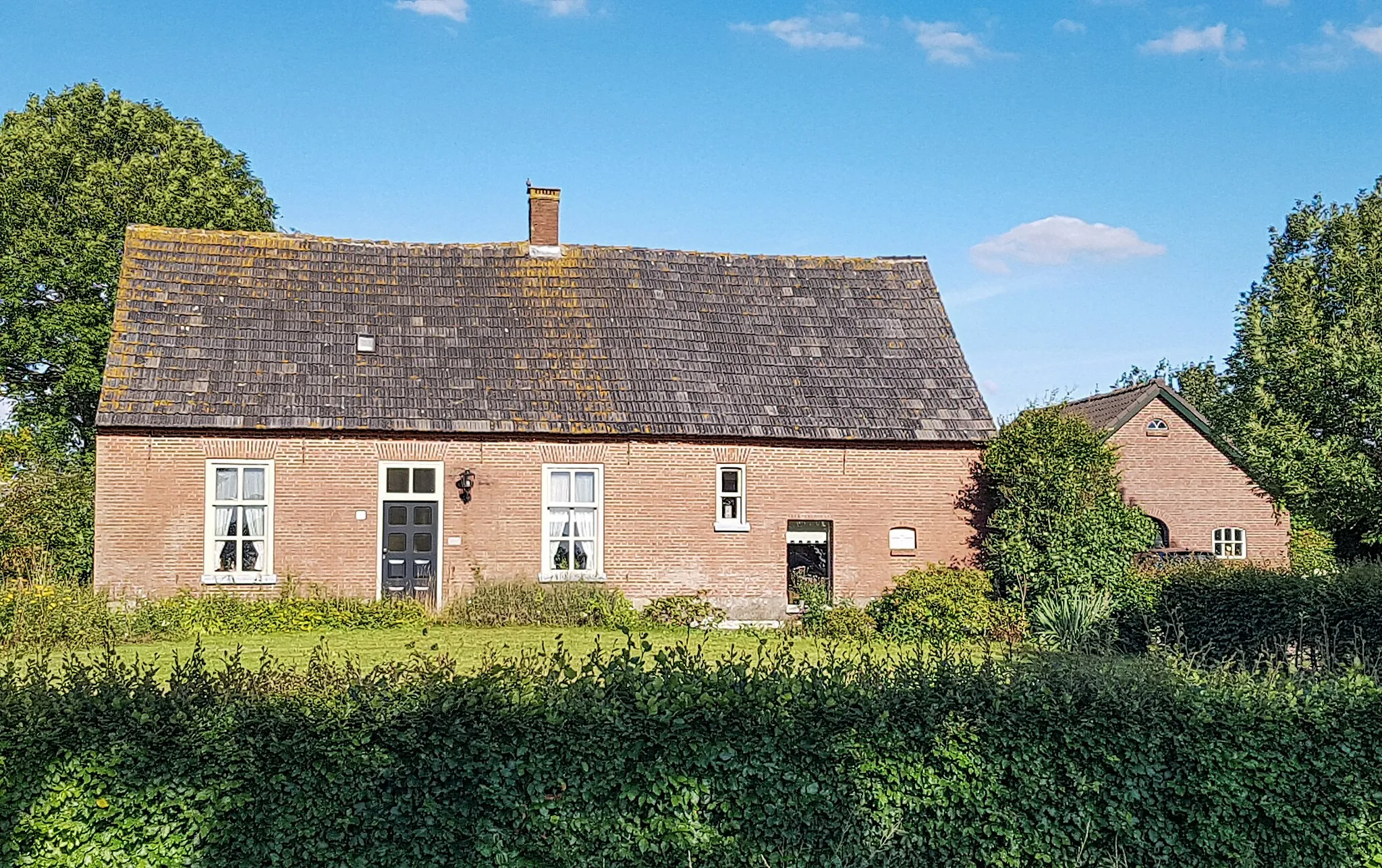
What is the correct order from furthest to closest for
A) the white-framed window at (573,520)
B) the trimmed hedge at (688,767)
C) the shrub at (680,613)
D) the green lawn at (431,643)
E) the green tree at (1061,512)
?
the white-framed window at (573,520)
the shrub at (680,613)
the green tree at (1061,512)
the green lawn at (431,643)
the trimmed hedge at (688,767)

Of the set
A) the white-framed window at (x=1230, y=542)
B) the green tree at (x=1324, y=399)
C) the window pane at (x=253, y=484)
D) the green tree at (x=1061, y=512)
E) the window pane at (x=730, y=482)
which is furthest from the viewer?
the white-framed window at (x=1230, y=542)

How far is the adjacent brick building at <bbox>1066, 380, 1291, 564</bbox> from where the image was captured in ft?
117

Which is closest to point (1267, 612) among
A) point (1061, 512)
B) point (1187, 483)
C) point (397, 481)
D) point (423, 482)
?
point (1061, 512)

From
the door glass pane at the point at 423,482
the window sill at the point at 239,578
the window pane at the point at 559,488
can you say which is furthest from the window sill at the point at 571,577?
the window sill at the point at 239,578

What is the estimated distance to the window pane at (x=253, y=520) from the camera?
1997 centimetres

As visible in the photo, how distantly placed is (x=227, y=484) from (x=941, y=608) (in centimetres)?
1228

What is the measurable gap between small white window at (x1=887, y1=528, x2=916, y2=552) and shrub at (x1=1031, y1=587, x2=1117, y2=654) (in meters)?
2.97

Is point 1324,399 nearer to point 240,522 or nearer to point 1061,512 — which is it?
point 1061,512

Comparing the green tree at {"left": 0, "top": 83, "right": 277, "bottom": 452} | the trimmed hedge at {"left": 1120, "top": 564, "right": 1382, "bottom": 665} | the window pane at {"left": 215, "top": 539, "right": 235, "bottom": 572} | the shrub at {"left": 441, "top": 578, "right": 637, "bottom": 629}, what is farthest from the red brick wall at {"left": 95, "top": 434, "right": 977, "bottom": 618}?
the green tree at {"left": 0, "top": 83, "right": 277, "bottom": 452}

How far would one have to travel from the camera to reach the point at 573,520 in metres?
21.0

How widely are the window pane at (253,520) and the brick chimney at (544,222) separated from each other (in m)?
7.84

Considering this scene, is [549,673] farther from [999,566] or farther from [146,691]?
[999,566]

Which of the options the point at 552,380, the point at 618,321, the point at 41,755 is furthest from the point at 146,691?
the point at 618,321

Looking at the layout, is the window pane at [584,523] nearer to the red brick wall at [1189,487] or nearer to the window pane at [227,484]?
Result: the window pane at [227,484]
